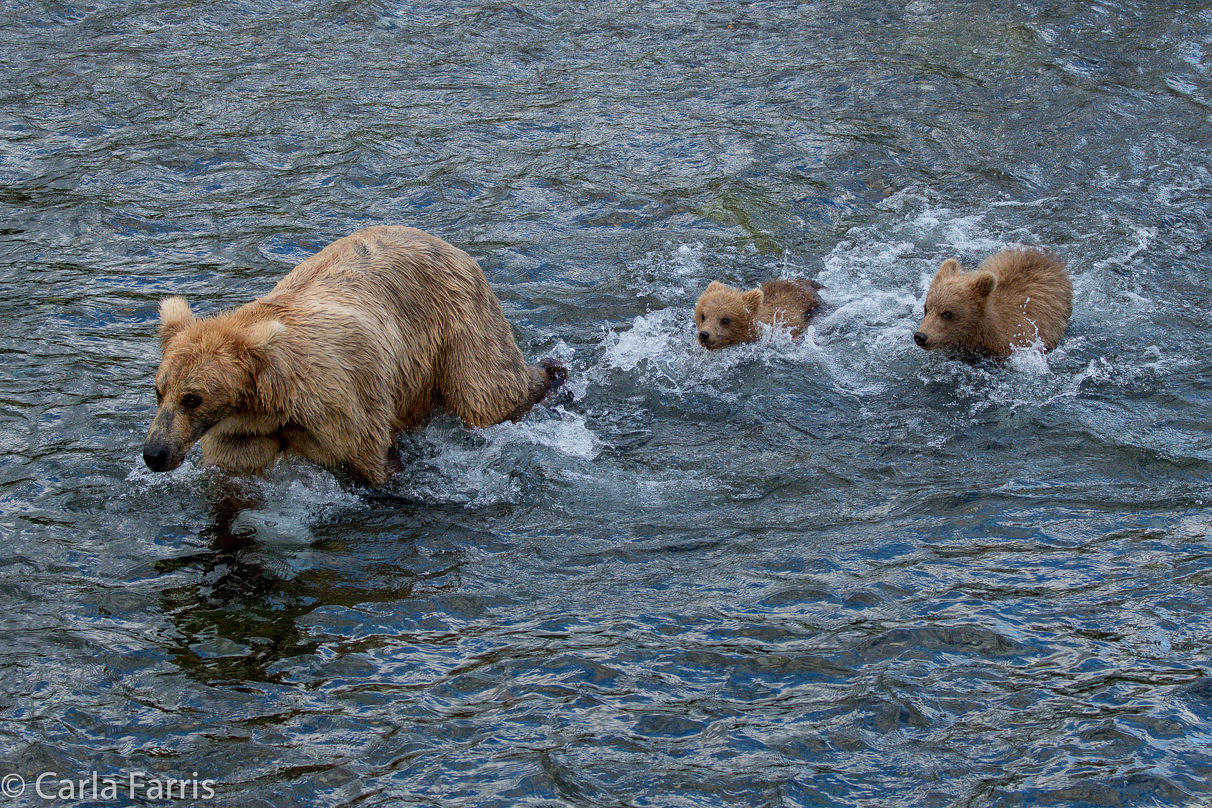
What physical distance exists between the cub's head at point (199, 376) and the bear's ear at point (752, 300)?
377 cm

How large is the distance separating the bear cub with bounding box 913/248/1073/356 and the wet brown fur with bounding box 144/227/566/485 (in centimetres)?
295

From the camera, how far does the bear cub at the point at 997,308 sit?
7.80m

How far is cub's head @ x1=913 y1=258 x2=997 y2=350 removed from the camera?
25.4ft

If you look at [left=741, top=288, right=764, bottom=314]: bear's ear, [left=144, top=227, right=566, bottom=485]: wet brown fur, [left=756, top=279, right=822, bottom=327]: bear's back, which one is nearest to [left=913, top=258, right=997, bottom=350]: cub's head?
[left=756, top=279, right=822, bottom=327]: bear's back

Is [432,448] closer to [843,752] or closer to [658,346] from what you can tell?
[658,346]

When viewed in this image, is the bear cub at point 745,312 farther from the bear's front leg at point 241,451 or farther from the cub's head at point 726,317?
the bear's front leg at point 241,451

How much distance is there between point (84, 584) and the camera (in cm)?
532

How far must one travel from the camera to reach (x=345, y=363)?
5.84 m

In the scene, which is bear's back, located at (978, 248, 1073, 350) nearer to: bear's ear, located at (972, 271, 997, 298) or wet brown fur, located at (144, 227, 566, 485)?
bear's ear, located at (972, 271, 997, 298)

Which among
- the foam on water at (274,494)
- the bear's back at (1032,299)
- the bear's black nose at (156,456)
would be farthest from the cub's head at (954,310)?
the bear's black nose at (156,456)

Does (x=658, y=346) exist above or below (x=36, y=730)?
above

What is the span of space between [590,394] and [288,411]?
2.47m

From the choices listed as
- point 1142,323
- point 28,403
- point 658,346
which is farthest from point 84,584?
point 1142,323

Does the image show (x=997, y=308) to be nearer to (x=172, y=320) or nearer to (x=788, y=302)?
(x=788, y=302)
